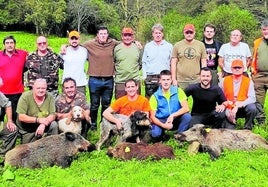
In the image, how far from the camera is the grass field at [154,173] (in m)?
6.88

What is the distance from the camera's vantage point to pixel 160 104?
9.16 m

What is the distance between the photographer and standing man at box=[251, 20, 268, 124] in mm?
10383

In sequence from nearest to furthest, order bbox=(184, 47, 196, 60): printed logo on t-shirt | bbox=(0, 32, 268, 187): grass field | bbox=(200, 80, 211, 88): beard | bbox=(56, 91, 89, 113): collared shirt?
bbox=(0, 32, 268, 187): grass field, bbox=(56, 91, 89, 113): collared shirt, bbox=(200, 80, 211, 88): beard, bbox=(184, 47, 196, 60): printed logo on t-shirt

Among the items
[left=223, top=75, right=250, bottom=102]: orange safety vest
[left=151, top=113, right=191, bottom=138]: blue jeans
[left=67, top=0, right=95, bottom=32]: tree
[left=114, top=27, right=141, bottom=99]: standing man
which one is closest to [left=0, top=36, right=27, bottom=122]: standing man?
[left=114, top=27, right=141, bottom=99]: standing man

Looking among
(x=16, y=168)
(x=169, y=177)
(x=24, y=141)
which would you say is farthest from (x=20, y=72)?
(x=169, y=177)

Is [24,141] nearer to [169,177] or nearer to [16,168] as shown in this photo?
[16,168]

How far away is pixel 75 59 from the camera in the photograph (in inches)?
387

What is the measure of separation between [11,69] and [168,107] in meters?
3.42

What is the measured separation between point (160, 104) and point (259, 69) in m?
2.88

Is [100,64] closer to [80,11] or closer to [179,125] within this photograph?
[179,125]

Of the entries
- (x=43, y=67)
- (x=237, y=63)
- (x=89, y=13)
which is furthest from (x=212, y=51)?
(x=89, y=13)

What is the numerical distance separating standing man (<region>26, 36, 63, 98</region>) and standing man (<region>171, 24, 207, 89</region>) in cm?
260

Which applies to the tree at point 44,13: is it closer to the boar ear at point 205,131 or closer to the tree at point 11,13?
the tree at point 11,13

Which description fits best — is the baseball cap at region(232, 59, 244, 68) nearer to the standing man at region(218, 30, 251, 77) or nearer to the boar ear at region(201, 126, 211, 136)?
the standing man at region(218, 30, 251, 77)
